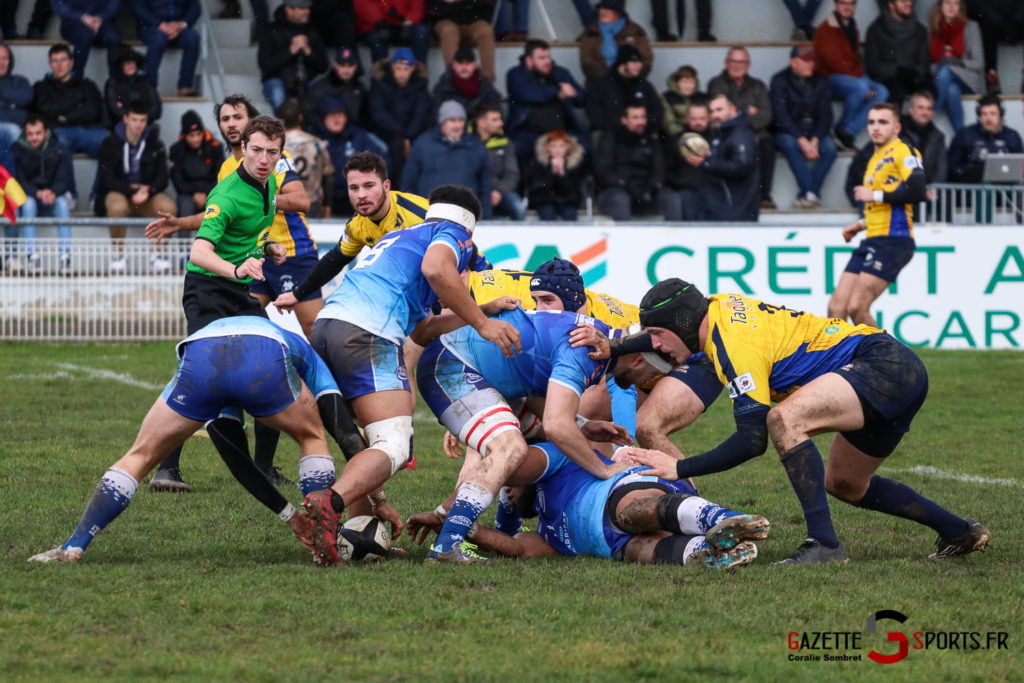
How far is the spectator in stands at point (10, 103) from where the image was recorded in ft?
54.7

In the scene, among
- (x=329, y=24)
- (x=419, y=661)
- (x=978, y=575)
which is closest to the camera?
(x=419, y=661)

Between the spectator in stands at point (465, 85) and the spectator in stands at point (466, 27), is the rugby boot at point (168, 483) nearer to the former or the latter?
the spectator in stands at point (465, 85)

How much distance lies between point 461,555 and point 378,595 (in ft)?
2.52

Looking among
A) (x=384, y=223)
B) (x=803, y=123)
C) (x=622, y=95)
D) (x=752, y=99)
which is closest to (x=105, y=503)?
(x=384, y=223)

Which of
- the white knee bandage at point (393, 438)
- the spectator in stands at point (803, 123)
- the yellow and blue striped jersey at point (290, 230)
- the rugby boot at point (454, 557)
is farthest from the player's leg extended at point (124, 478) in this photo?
the spectator in stands at point (803, 123)

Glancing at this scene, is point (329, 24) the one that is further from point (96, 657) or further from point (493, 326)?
point (96, 657)

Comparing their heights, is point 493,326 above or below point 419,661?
above

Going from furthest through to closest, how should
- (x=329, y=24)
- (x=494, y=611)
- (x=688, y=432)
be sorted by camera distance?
(x=329, y=24), (x=688, y=432), (x=494, y=611)

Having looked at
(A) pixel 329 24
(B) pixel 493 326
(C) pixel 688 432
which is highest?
(A) pixel 329 24

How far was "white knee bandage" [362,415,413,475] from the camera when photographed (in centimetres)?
603

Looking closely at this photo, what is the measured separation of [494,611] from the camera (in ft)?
16.5

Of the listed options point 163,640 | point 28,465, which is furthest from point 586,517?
point 28,465

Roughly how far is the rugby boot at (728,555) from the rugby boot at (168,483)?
3.50m

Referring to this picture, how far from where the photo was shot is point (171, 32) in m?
18.4
